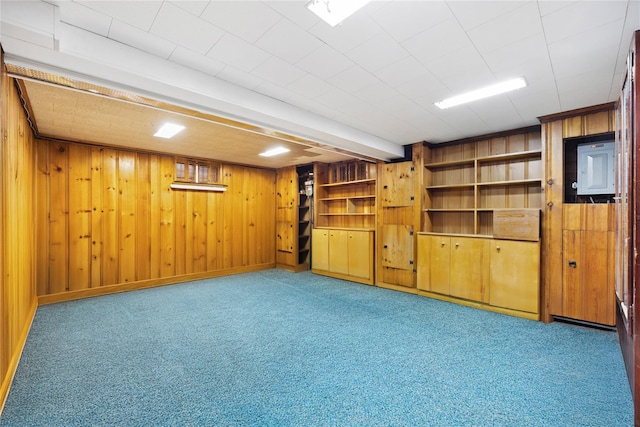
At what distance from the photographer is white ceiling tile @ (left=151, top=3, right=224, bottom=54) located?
71.1 inches

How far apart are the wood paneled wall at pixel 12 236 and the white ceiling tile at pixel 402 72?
2700 mm

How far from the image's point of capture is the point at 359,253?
5.66m

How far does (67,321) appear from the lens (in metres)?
3.55

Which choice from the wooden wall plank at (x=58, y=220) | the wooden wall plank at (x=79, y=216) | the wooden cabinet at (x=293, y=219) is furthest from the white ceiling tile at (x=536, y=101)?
the wooden wall plank at (x=58, y=220)

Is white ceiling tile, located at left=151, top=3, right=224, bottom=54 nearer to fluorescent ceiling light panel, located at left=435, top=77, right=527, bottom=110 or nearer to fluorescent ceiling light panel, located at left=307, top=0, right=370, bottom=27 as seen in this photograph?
fluorescent ceiling light panel, located at left=307, top=0, right=370, bottom=27

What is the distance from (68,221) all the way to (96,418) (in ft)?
12.6

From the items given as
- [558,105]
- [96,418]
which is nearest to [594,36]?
[558,105]

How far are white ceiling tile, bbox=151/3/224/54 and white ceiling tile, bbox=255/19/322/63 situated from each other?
0.32 metres

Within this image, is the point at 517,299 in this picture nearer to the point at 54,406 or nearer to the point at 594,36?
the point at 594,36

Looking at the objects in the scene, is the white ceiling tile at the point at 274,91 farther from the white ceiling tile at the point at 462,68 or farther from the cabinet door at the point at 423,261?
the cabinet door at the point at 423,261

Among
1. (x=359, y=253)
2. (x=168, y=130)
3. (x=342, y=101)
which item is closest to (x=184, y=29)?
(x=342, y=101)

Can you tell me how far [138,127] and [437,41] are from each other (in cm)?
368

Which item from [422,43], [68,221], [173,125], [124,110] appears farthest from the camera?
[68,221]

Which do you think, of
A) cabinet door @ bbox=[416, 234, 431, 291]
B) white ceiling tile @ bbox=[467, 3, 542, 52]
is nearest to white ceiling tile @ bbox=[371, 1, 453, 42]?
white ceiling tile @ bbox=[467, 3, 542, 52]
